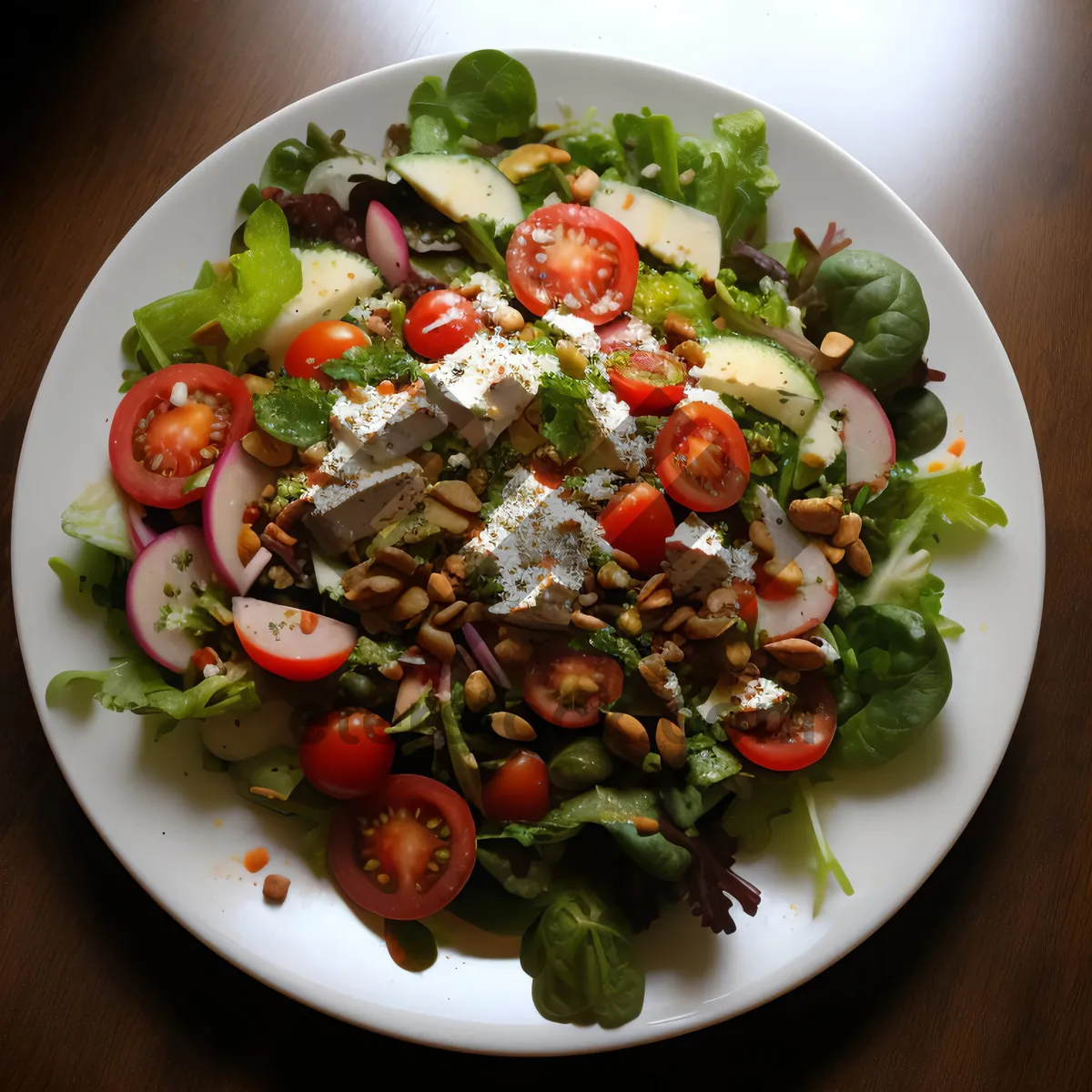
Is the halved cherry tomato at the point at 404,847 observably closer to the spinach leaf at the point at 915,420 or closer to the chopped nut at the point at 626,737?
the chopped nut at the point at 626,737

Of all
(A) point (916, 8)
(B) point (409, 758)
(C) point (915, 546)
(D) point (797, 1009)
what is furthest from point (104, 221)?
(D) point (797, 1009)

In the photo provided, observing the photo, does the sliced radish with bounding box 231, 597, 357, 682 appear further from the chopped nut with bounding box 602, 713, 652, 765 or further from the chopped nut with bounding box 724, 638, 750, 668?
the chopped nut with bounding box 724, 638, 750, 668

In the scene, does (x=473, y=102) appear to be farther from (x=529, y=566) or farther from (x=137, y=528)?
(x=137, y=528)

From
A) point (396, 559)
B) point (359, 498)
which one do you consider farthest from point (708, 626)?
point (359, 498)

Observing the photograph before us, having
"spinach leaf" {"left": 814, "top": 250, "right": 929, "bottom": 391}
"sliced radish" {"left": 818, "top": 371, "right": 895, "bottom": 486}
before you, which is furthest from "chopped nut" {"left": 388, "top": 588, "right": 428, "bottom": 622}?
"spinach leaf" {"left": 814, "top": 250, "right": 929, "bottom": 391}

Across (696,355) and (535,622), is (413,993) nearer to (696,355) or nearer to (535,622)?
(535,622)

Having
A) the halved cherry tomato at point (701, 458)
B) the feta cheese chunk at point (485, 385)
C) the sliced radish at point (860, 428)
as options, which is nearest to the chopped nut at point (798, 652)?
the halved cherry tomato at point (701, 458)
